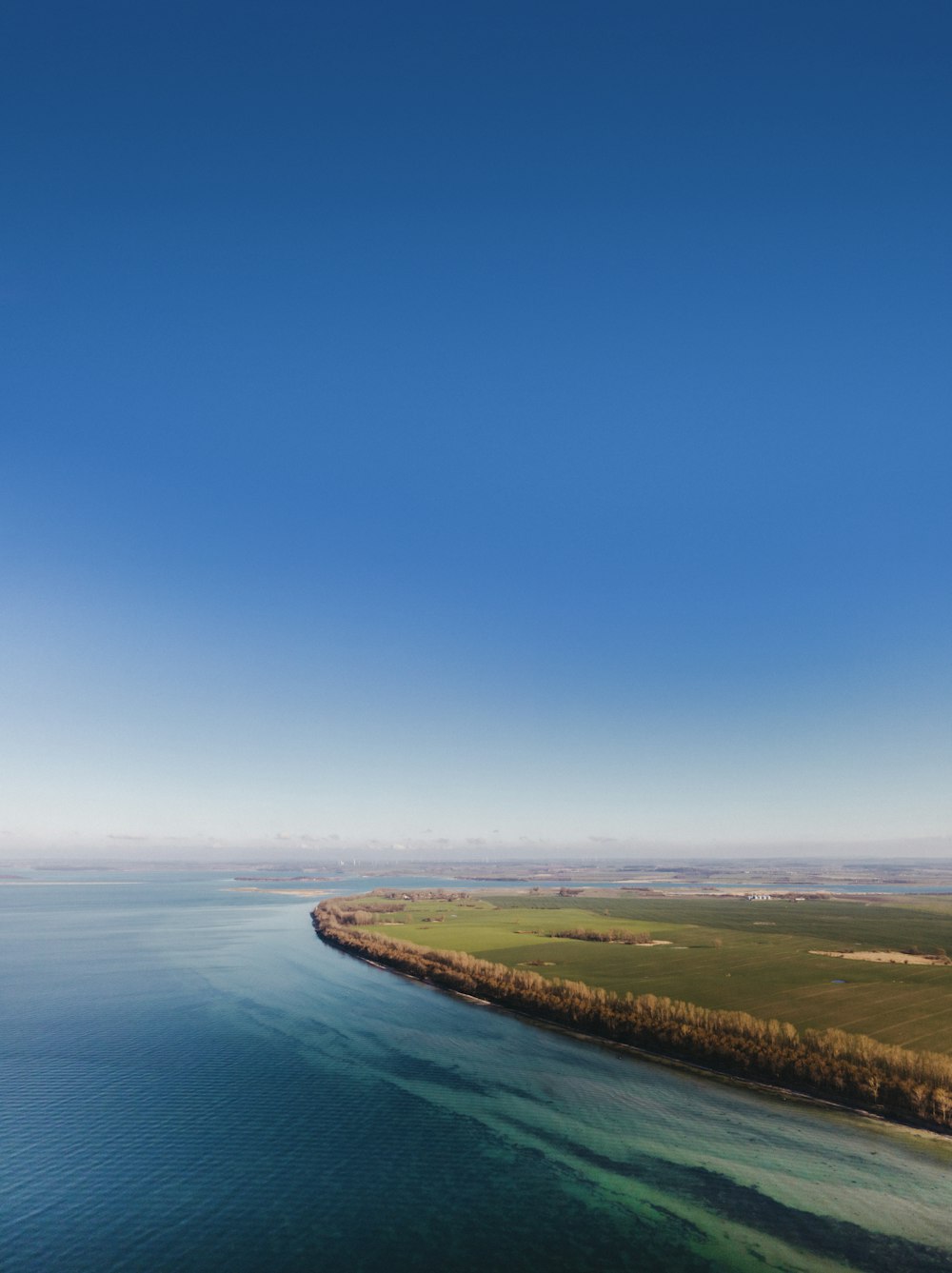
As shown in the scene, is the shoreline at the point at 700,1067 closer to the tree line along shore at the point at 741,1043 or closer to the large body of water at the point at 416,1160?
the tree line along shore at the point at 741,1043

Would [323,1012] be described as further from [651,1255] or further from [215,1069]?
[651,1255]

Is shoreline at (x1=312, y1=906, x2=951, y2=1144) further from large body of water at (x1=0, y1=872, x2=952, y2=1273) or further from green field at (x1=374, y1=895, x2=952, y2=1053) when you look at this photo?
green field at (x1=374, y1=895, x2=952, y2=1053)

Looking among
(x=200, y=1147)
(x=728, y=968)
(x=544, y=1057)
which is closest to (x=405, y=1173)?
(x=200, y=1147)

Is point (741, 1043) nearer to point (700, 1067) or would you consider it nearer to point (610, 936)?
point (700, 1067)

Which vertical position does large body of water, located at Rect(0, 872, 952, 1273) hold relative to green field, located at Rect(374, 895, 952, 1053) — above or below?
above

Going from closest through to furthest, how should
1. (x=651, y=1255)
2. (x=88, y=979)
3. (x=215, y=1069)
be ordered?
(x=651, y=1255) < (x=215, y=1069) < (x=88, y=979)

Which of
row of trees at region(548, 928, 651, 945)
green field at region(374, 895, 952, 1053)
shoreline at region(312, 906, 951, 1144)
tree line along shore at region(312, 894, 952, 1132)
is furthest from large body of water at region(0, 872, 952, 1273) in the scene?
row of trees at region(548, 928, 651, 945)

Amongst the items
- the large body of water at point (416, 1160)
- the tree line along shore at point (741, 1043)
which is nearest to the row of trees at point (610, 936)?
the tree line along shore at point (741, 1043)
